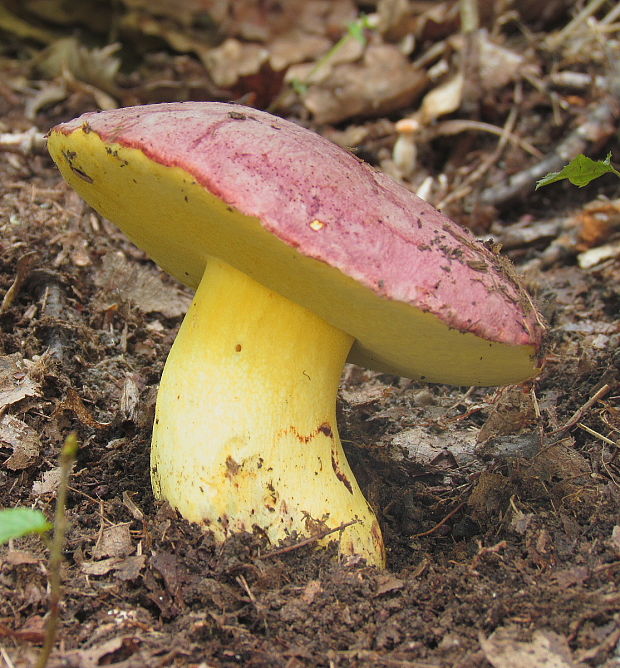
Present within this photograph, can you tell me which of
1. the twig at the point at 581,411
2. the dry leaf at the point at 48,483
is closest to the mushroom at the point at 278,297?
the dry leaf at the point at 48,483

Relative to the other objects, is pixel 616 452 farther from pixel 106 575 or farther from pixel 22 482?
pixel 22 482

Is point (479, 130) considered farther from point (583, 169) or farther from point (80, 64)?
point (80, 64)

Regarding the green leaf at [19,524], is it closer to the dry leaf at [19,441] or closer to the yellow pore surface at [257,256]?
the yellow pore surface at [257,256]

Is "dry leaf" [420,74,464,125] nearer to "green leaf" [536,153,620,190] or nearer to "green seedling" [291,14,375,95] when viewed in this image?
"green seedling" [291,14,375,95]

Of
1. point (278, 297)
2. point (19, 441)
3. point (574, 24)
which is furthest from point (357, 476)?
point (574, 24)

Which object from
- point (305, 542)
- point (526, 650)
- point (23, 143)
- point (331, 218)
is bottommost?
point (23, 143)

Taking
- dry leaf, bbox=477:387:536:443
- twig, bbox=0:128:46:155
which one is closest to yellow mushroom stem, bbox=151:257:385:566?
dry leaf, bbox=477:387:536:443

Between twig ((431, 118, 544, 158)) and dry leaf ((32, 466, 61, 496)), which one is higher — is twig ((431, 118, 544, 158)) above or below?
above
